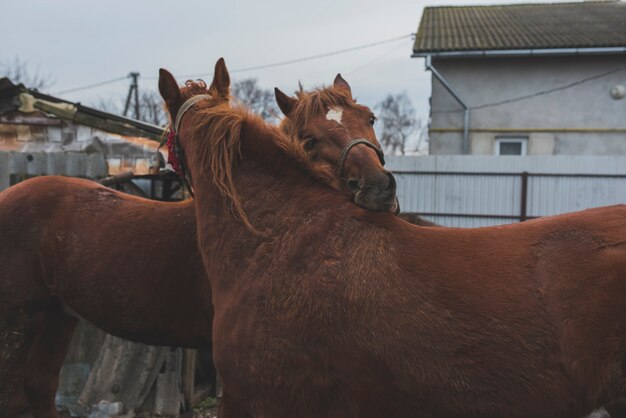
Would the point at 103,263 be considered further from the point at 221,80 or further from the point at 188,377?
the point at 188,377

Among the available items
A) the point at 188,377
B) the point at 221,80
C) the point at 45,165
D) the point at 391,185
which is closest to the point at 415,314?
the point at 391,185

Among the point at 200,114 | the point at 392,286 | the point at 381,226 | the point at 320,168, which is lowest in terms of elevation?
the point at 392,286

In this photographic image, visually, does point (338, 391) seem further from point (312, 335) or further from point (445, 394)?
point (445, 394)

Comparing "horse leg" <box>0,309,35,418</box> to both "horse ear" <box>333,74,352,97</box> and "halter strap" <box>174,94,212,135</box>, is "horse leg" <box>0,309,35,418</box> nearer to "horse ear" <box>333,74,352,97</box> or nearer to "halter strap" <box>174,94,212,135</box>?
"halter strap" <box>174,94,212,135</box>

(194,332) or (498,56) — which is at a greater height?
(498,56)

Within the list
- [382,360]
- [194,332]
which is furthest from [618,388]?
[194,332]

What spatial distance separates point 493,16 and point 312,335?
1739 centimetres

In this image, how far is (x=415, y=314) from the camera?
1.80 m

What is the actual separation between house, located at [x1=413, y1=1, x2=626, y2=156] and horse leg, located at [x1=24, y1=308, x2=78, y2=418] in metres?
11.9

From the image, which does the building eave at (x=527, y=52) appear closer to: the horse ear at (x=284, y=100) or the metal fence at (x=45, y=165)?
the metal fence at (x=45, y=165)

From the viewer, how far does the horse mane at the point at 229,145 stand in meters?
2.22

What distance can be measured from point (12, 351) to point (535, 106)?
1370 cm

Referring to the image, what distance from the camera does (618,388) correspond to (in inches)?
66.6

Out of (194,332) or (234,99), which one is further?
(194,332)
